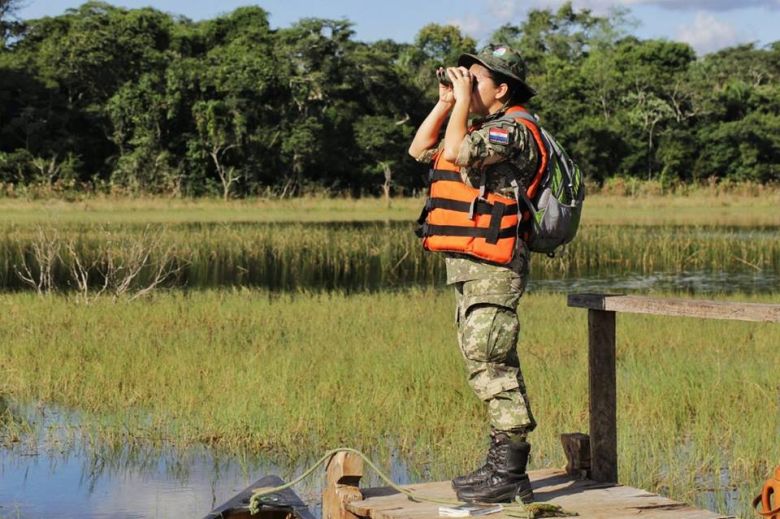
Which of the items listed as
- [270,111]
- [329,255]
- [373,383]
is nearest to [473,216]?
[373,383]

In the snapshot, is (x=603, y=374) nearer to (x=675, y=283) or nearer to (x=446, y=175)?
(x=446, y=175)

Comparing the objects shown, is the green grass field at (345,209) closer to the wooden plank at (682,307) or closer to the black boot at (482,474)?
the wooden plank at (682,307)

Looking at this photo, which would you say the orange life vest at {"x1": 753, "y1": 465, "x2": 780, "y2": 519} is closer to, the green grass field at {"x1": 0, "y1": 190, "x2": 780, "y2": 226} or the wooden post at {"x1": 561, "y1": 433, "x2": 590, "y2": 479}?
the wooden post at {"x1": 561, "y1": 433, "x2": 590, "y2": 479}

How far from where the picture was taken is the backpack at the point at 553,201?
448 centimetres

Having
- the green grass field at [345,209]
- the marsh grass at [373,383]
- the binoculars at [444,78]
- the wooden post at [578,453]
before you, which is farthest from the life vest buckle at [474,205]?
the green grass field at [345,209]

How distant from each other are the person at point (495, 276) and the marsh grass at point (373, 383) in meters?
1.88

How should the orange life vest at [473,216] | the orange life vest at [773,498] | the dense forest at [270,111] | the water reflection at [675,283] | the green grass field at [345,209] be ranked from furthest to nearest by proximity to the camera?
1. the dense forest at [270,111]
2. the green grass field at [345,209]
3. the water reflection at [675,283]
4. the orange life vest at [473,216]
5. the orange life vest at [773,498]

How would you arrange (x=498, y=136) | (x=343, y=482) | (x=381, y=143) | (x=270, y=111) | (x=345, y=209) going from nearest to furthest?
1. (x=498, y=136)
2. (x=343, y=482)
3. (x=345, y=209)
4. (x=270, y=111)
5. (x=381, y=143)

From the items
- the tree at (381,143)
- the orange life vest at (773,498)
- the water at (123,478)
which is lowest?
the water at (123,478)

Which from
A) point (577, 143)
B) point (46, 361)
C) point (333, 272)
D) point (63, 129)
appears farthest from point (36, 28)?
point (46, 361)

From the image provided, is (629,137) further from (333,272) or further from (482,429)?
(482,429)

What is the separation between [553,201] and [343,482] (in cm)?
141

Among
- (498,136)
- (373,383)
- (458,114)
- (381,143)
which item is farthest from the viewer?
(381,143)

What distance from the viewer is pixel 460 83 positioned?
452cm
